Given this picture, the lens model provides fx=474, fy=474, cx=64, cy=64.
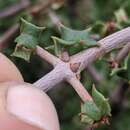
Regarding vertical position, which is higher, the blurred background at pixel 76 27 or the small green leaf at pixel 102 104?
the small green leaf at pixel 102 104

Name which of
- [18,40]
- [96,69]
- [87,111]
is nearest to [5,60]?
[18,40]

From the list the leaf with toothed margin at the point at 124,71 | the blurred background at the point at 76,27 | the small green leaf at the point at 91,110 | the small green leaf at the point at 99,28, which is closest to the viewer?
the small green leaf at the point at 91,110

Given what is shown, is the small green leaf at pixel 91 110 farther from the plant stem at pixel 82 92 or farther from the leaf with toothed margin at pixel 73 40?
the leaf with toothed margin at pixel 73 40

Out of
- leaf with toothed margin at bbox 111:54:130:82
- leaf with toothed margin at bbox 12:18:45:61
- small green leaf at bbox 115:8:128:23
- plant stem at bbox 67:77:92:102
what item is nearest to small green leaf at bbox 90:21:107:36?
small green leaf at bbox 115:8:128:23

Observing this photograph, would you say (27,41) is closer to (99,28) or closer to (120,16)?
(99,28)

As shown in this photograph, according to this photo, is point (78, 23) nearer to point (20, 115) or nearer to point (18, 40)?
point (18, 40)

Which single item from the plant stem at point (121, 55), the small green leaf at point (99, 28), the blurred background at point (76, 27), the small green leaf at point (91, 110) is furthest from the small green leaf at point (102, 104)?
the blurred background at point (76, 27)
